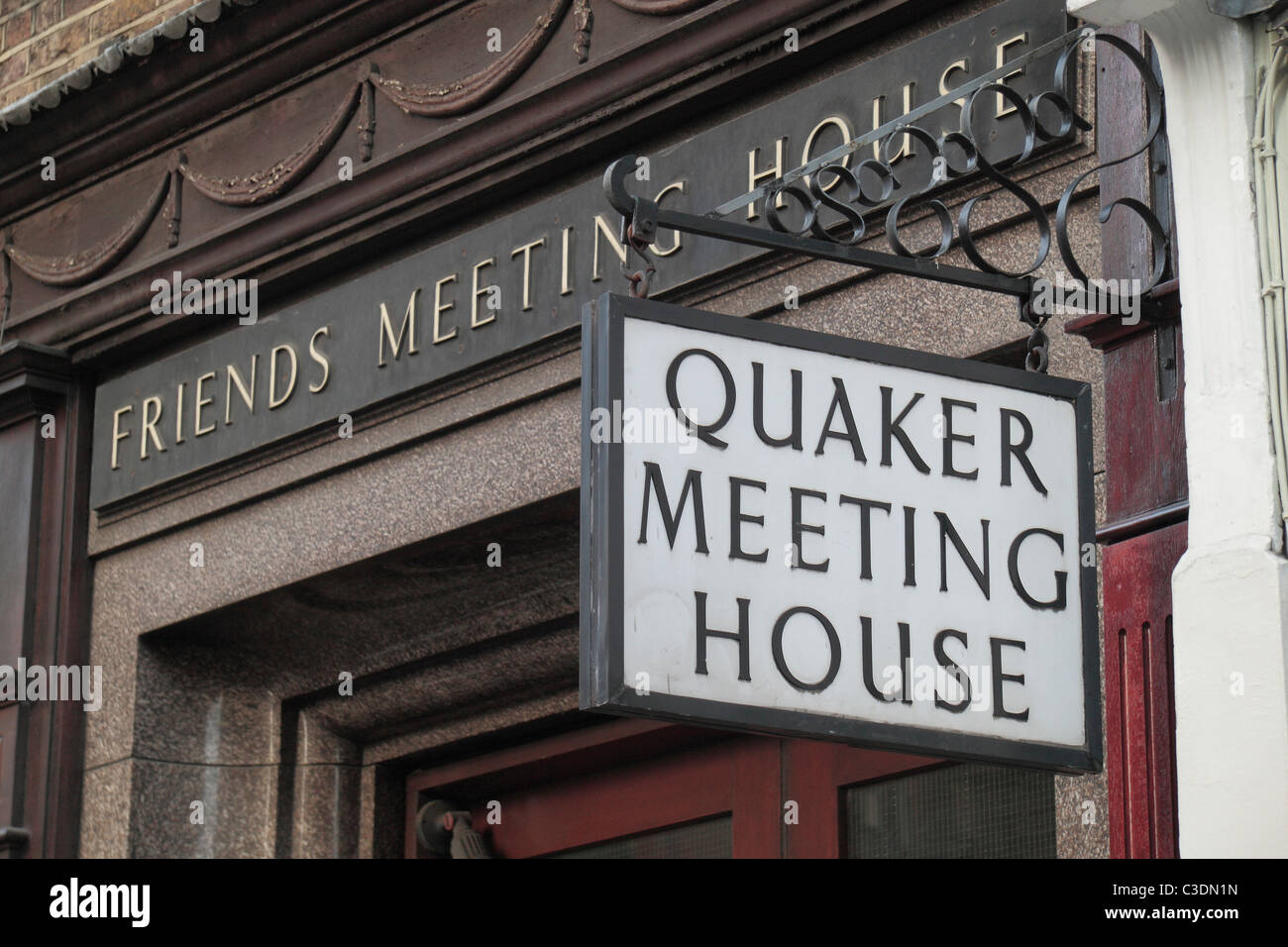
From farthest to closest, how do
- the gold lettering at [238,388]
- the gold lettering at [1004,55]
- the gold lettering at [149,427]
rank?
the gold lettering at [149,427], the gold lettering at [238,388], the gold lettering at [1004,55]

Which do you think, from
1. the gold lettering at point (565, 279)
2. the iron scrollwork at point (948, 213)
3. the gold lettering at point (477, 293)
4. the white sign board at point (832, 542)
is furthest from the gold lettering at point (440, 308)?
the white sign board at point (832, 542)

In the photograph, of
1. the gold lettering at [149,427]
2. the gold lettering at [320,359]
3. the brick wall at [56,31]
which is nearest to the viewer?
the gold lettering at [320,359]

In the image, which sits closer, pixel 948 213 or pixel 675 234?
pixel 948 213

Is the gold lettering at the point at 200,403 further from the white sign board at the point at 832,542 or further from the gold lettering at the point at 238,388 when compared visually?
the white sign board at the point at 832,542

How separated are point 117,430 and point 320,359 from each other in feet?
3.06

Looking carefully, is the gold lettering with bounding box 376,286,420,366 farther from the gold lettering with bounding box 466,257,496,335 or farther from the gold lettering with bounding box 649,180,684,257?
the gold lettering with bounding box 649,180,684,257

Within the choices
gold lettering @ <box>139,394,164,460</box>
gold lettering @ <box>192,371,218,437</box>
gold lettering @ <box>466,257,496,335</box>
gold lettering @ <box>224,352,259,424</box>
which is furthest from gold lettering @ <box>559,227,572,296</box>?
gold lettering @ <box>139,394,164,460</box>

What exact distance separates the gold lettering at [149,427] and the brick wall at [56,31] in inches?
50.8

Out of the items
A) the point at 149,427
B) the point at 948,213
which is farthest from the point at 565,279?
the point at 948,213

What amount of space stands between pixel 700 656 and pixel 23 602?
13.5 ft

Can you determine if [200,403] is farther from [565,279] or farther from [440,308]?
[565,279]

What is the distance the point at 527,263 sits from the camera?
22.7ft

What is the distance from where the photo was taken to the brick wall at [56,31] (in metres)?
8.34
